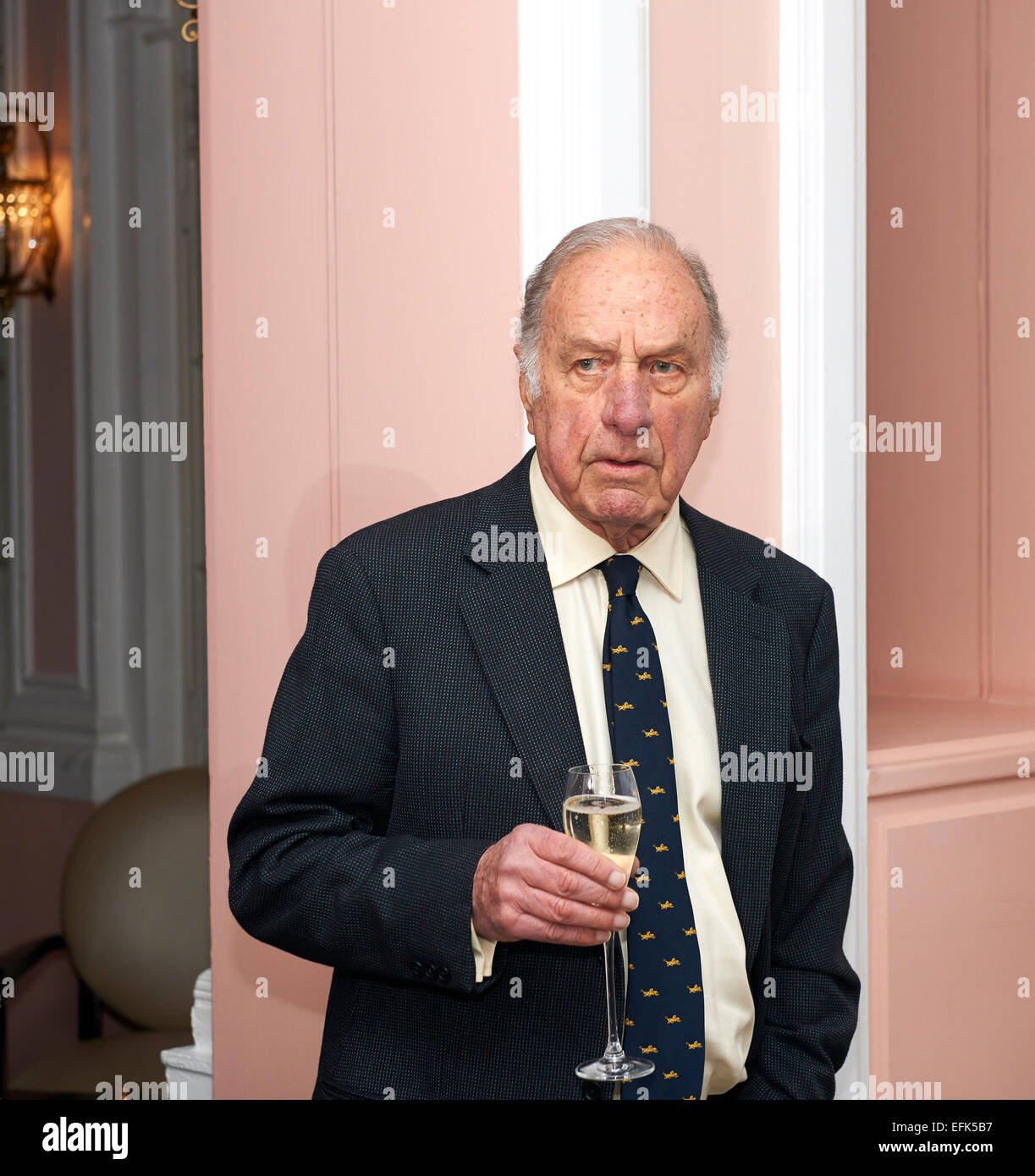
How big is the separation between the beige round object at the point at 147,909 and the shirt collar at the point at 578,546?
2.07 metres

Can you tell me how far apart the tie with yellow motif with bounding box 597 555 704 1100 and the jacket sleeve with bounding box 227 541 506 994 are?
7.2 inches

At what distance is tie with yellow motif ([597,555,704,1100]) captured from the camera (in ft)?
5.13

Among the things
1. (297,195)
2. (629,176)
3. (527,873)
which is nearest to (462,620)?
(527,873)

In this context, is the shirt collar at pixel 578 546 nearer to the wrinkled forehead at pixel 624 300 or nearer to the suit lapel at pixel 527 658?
the suit lapel at pixel 527 658

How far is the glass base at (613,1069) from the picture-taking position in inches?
56.7

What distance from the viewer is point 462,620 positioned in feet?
5.41

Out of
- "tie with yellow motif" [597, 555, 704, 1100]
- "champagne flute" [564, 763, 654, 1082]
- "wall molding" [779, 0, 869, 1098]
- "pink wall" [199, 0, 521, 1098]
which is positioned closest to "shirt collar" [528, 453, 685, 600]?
"tie with yellow motif" [597, 555, 704, 1100]

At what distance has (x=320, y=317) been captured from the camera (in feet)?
7.89

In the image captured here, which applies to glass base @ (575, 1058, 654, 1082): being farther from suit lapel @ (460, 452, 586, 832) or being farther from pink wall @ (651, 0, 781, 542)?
pink wall @ (651, 0, 781, 542)

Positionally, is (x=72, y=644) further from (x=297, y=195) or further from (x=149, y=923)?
(x=297, y=195)

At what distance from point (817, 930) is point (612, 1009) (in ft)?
1.57

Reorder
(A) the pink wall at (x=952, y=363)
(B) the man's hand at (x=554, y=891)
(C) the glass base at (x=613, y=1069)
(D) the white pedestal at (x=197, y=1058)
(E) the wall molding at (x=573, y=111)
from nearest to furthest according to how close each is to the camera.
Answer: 1. (B) the man's hand at (x=554, y=891)
2. (C) the glass base at (x=613, y=1069)
3. (E) the wall molding at (x=573, y=111)
4. (D) the white pedestal at (x=197, y=1058)
5. (A) the pink wall at (x=952, y=363)

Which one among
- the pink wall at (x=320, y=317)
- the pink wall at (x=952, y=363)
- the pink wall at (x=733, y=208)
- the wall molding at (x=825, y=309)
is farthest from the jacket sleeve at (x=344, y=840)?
the pink wall at (x=952, y=363)

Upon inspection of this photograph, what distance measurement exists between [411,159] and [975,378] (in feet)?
5.14
